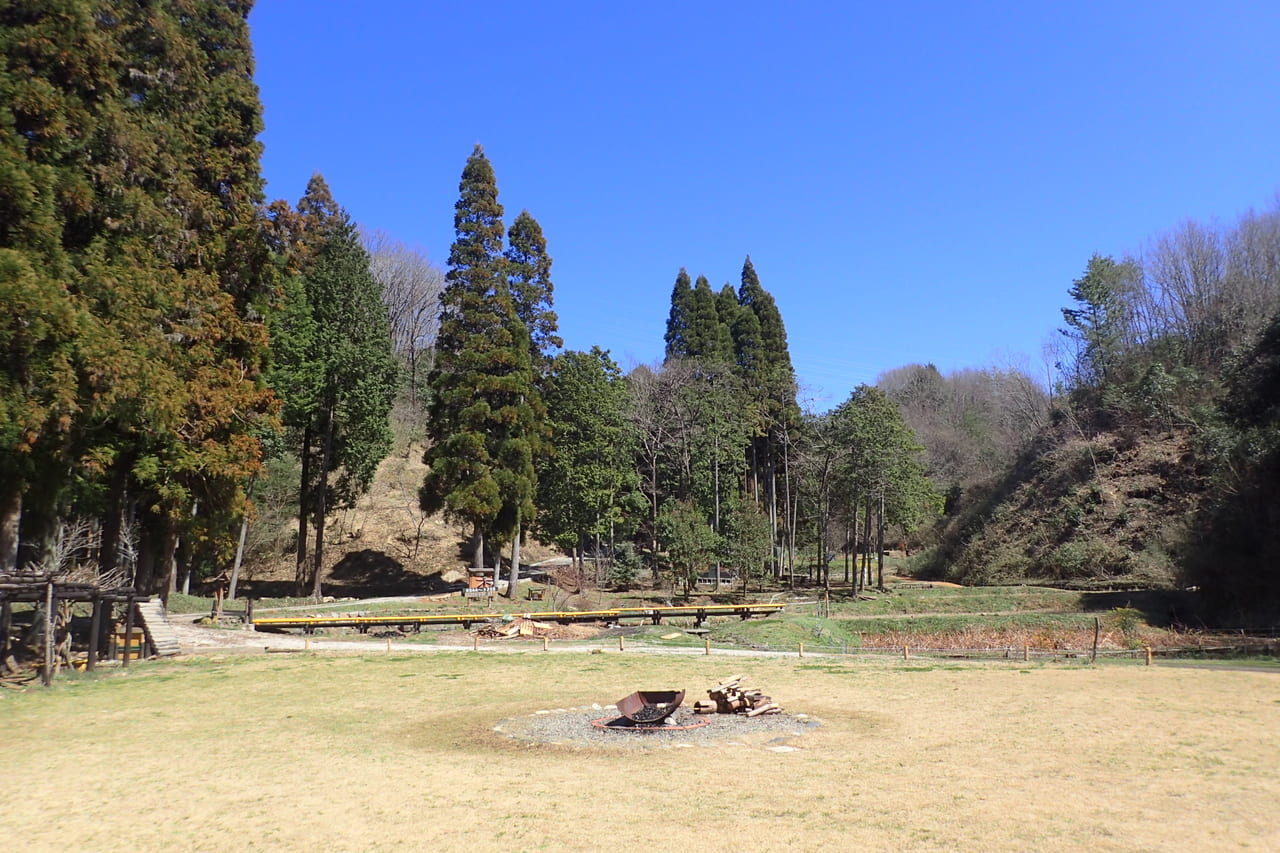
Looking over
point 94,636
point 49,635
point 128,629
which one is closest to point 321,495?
point 128,629

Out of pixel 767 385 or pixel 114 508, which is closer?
pixel 114 508

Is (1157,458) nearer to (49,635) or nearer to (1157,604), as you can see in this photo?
(1157,604)

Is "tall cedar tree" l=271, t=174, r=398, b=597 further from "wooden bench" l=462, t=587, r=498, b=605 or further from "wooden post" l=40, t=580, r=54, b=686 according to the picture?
"wooden post" l=40, t=580, r=54, b=686

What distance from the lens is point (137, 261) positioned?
18.9 meters

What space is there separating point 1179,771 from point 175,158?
75.8 feet

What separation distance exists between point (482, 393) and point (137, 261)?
66.7 feet

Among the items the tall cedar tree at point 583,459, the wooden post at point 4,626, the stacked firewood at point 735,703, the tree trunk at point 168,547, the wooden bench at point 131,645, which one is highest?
the tall cedar tree at point 583,459

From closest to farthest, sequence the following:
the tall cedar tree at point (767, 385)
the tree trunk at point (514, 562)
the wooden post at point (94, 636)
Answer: the wooden post at point (94, 636)
the tree trunk at point (514, 562)
the tall cedar tree at point (767, 385)

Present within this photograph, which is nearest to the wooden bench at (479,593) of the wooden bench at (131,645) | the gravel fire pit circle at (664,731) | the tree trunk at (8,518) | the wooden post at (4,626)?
the wooden bench at (131,645)

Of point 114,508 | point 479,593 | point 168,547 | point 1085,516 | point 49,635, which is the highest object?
point 1085,516

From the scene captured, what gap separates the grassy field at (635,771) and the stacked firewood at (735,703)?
887 millimetres

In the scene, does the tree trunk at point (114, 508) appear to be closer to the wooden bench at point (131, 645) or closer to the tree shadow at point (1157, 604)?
the wooden bench at point (131, 645)

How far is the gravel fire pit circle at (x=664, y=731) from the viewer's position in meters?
11.8

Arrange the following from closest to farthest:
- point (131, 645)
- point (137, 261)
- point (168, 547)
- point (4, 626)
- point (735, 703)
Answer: point (735, 703)
point (4, 626)
point (137, 261)
point (131, 645)
point (168, 547)
